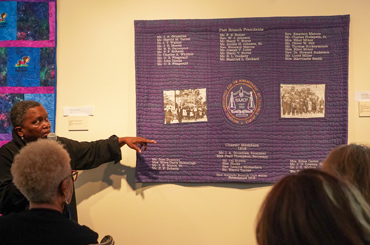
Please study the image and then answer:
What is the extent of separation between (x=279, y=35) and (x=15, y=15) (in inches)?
75.9

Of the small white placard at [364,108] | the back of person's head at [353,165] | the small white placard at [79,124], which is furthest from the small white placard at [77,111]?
the small white placard at [364,108]

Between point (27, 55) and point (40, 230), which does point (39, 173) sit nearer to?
point (40, 230)

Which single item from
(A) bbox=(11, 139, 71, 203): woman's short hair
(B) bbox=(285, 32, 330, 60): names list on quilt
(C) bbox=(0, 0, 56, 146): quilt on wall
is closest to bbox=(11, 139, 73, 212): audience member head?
(A) bbox=(11, 139, 71, 203): woman's short hair

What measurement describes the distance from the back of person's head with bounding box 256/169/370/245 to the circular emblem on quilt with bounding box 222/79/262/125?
4.60 feet

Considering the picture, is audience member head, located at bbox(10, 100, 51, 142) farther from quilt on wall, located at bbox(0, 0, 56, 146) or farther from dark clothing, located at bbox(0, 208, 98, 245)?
dark clothing, located at bbox(0, 208, 98, 245)

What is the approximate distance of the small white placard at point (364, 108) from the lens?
2044mm

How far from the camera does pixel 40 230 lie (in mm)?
970

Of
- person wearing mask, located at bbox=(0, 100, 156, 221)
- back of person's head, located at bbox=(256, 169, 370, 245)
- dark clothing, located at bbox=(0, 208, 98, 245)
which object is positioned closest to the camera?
back of person's head, located at bbox=(256, 169, 370, 245)

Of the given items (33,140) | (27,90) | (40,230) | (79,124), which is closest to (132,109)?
(79,124)

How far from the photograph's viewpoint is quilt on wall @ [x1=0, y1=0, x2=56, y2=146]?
2094 mm

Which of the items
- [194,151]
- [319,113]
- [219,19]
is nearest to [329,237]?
[194,151]

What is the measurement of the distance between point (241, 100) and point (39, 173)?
142 centimetres

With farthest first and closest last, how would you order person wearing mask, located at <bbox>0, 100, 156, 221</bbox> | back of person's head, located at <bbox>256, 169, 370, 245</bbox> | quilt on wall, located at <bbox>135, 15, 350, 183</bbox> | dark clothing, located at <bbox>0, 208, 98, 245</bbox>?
quilt on wall, located at <bbox>135, 15, 350, 183</bbox> → person wearing mask, located at <bbox>0, 100, 156, 221</bbox> → dark clothing, located at <bbox>0, 208, 98, 245</bbox> → back of person's head, located at <bbox>256, 169, 370, 245</bbox>

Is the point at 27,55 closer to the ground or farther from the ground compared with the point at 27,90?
farther from the ground
